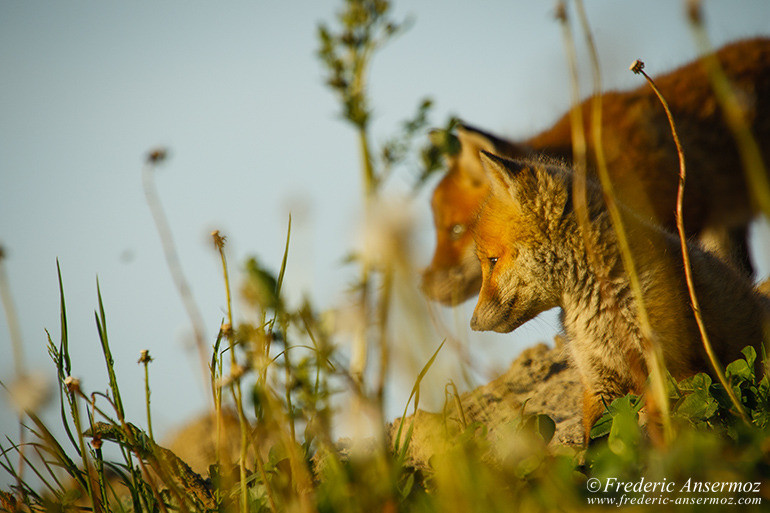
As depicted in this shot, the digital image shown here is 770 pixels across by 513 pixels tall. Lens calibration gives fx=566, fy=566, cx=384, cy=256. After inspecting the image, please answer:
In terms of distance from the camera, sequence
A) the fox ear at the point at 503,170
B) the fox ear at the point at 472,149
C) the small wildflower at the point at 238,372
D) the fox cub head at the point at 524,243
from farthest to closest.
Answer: the fox ear at the point at 472,149
the fox ear at the point at 503,170
the fox cub head at the point at 524,243
the small wildflower at the point at 238,372

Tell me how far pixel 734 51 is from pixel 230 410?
18.6 feet

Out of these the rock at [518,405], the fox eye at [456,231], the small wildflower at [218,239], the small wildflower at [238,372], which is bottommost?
the rock at [518,405]

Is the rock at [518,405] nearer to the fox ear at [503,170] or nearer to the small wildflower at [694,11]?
the fox ear at [503,170]

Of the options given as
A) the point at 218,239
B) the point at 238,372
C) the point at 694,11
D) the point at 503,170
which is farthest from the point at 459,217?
the point at 694,11

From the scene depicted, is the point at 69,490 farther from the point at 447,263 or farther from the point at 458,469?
the point at 447,263

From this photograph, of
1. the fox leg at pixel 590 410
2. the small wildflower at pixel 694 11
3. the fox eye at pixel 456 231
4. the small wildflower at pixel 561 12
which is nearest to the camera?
the small wildflower at pixel 694 11

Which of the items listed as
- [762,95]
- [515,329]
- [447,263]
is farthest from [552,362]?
[762,95]

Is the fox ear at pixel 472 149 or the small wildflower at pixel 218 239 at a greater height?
the fox ear at pixel 472 149

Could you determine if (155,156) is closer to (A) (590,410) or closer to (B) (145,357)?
(B) (145,357)

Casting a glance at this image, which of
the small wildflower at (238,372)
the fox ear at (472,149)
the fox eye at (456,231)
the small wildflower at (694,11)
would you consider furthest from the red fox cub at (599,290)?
the fox eye at (456,231)

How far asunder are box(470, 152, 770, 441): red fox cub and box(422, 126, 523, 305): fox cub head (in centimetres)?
184

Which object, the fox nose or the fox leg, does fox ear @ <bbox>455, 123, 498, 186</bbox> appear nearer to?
the fox nose

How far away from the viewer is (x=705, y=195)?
15.9 ft

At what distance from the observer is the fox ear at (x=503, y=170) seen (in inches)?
100
